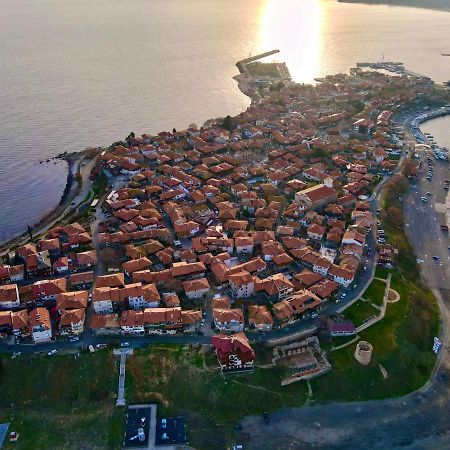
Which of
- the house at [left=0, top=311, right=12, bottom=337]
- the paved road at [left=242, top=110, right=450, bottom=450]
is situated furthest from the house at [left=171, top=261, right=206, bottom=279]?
the paved road at [left=242, top=110, right=450, bottom=450]

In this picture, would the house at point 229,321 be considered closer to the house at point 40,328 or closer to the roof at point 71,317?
the roof at point 71,317

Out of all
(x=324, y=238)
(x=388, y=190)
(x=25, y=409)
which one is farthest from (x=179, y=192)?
(x=25, y=409)

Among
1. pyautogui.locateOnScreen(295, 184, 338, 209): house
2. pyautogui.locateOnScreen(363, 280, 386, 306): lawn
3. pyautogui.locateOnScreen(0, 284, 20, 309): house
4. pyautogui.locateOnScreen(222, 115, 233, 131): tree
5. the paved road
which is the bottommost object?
the paved road

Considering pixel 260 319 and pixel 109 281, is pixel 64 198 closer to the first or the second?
pixel 109 281

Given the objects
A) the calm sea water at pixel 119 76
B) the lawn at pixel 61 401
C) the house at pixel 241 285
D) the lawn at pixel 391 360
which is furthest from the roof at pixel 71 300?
the lawn at pixel 391 360

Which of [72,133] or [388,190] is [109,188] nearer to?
[72,133]

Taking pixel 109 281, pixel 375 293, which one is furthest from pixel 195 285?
pixel 375 293

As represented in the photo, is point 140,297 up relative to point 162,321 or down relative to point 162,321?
up

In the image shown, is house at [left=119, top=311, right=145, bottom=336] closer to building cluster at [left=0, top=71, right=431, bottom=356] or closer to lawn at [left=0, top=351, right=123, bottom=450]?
building cluster at [left=0, top=71, right=431, bottom=356]
